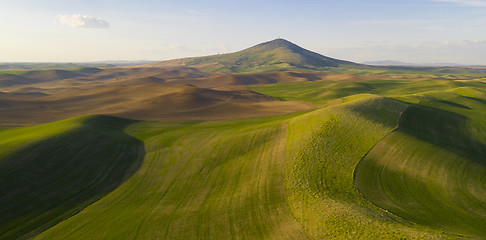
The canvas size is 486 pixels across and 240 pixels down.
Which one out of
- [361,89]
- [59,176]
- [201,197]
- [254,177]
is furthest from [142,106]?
[361,89]

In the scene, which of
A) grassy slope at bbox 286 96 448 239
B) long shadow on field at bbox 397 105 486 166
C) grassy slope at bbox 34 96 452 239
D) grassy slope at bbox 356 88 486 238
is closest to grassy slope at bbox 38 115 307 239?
grassy slope at bbox 34 96 452 239

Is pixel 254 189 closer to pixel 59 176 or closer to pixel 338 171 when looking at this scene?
pixel 338 171

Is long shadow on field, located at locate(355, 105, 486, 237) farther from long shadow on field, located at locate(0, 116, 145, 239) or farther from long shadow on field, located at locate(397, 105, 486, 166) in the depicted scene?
long shadow on field, located at locate(0, 116, 145, 239)

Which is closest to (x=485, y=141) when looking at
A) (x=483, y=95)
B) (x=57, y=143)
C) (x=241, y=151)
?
(x=241, y=151)

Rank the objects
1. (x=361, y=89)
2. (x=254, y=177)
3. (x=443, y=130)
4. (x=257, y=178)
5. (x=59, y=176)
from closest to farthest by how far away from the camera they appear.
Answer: (x=257, y=178)
(x=59, y=176)
(x=254, y=177)
(x=443, y=130)
(x=361, y=89)

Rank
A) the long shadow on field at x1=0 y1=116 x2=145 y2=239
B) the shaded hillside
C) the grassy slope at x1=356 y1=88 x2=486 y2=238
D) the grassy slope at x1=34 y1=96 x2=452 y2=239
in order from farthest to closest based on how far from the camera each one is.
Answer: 1. the shaded hillside
2. the long shadow on field at x1=0 y1=116 x2=145 y2=239
3. the grassy slope at x1=356 y1=88 x2=486 y2=238
4. the grassy slope at x1=34 y1=96 x2=452 y2=239
